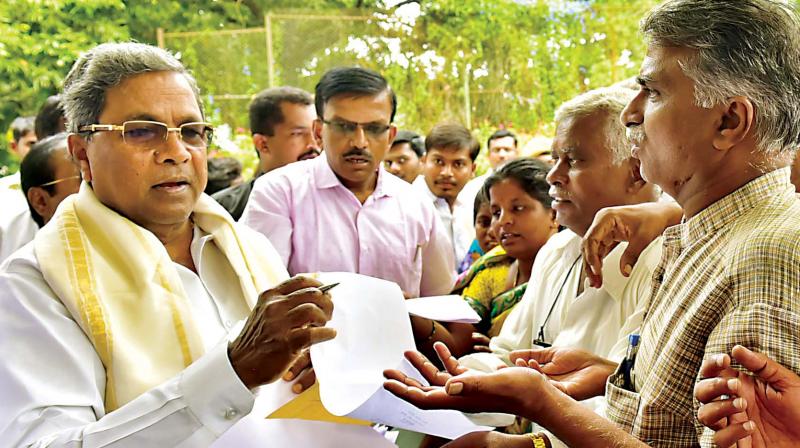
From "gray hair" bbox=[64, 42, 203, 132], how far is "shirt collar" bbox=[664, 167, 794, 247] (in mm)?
1395

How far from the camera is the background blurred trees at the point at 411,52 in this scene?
33.3ft

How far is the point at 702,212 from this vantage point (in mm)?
1594

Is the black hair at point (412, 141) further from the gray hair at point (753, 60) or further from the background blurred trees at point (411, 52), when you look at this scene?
the gray hair at point (753, 60)

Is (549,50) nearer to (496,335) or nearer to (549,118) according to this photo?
(549,118)

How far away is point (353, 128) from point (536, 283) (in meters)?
1.35

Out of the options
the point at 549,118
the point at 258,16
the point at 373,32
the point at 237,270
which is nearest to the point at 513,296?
the point at 237,270

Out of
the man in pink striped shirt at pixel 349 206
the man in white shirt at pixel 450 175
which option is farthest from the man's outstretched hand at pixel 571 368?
the man in white shirt at pixel 450 175

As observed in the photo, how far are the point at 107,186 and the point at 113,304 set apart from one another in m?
0.34

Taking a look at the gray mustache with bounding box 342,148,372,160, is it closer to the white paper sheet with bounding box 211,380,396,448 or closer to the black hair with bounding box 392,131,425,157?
the white paper sheet with bounding box 211,380,396,448

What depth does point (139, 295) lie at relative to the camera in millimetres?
2039

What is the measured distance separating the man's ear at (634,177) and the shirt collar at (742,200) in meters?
0.95

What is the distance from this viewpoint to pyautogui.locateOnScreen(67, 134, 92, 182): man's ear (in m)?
2.20

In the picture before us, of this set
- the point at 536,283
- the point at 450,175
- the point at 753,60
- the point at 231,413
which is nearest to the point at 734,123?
the point at 753,60

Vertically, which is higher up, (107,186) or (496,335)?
(107,186)
